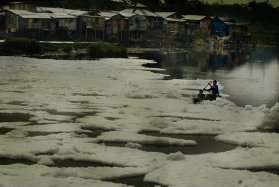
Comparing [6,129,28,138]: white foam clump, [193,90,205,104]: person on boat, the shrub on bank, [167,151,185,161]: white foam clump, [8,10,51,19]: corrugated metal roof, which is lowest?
the shrub on bank

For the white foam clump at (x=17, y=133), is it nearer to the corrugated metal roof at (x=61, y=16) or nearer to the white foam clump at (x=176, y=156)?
the white foam clump at (x=176, y=156)

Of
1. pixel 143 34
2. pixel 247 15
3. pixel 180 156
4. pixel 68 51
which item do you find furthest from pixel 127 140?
pixel 247 15

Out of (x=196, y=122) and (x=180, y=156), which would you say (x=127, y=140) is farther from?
(x=196, y=122)

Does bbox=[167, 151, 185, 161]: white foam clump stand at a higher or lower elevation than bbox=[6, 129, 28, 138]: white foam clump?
higher

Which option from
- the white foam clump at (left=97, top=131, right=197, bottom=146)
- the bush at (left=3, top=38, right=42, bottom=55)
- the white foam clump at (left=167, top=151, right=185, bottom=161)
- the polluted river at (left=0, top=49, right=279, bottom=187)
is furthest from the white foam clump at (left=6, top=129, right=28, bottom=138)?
the bush at (left=3, top=38, right=42, bottom=55)

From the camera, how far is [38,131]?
1784 centimetres

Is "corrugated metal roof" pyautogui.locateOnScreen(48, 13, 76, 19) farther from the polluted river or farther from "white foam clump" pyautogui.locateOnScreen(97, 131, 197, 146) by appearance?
"white foam clump" pyautogui.locateOnScreen(97, 131, 197, 146)

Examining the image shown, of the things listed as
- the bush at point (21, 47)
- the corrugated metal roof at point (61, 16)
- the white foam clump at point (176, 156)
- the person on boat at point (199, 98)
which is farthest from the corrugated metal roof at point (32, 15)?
the white foam clump at point (176, 156)

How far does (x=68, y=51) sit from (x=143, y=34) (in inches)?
1503

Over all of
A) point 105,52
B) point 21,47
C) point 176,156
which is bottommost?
point 105,52

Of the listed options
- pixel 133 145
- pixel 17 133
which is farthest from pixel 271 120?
pixel 17 133

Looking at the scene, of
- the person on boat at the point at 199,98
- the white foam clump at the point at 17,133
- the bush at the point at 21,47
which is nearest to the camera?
the white foam clump at the point at 17,133

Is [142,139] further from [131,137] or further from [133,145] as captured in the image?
[133,145]

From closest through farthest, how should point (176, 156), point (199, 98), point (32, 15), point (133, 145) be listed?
point (176, 156) < point (133, 145) < point (199, 98) < point (32, 15)
